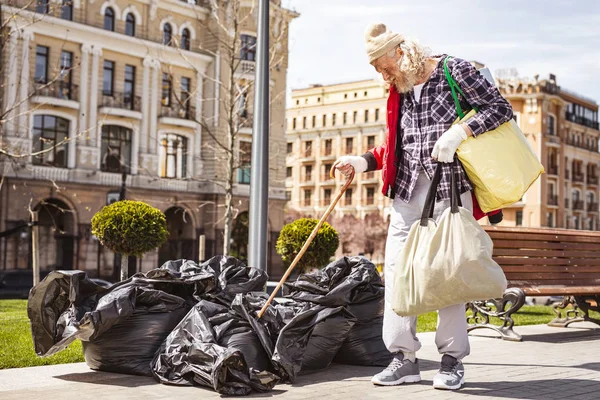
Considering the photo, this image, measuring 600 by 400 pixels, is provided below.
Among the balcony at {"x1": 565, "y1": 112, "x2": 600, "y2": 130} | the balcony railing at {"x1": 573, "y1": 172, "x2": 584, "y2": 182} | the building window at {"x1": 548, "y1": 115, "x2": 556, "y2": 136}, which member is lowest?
the balcony railing at {"x1": 573, "y1": 172, "x2": 584, "y2": 182}

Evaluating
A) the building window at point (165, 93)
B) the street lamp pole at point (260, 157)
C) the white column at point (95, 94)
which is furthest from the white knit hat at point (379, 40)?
the building window at point (165, 93)

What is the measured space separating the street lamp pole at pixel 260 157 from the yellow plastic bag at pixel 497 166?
147 inches

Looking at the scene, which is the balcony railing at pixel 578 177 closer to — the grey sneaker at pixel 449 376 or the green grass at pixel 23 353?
the green grass at pixel 23 353

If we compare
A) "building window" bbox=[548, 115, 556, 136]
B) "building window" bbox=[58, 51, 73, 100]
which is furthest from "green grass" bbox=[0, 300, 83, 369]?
"building window" bbox=[548, 115, 556, 136]

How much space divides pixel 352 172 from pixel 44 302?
2.03m

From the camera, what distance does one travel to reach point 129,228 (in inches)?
580

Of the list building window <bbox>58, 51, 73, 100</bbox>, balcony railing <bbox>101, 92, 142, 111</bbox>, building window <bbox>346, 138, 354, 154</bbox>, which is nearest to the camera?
building window <bbox>58, 51, 73, 100</bbox>

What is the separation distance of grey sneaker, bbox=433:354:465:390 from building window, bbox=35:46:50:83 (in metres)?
32.8

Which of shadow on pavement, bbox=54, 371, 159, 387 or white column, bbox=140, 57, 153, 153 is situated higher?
white column, bbox=140, 57, 153, 153

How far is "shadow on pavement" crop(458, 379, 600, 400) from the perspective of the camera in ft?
14.9

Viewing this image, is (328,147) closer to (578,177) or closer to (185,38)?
(578,177)

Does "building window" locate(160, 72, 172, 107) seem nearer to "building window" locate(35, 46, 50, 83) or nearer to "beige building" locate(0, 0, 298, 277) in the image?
"beige building" locate(0, 0, 298, 277)

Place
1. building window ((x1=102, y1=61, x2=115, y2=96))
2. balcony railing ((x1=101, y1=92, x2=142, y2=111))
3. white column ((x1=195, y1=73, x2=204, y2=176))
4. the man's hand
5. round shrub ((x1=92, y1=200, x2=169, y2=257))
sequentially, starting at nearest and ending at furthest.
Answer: the man's hand → round shrub ((x1=92, y1=200, x2=169, y2=257)) → balcony railing ((x1=101, y1=92, x2=142, y2=111)) → building window ((x1=102, y1=61, x2=115, y2=96)) → white column ((x1=195, y1=73, x2=204, y2=176))

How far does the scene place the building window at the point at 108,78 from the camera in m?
38.0
